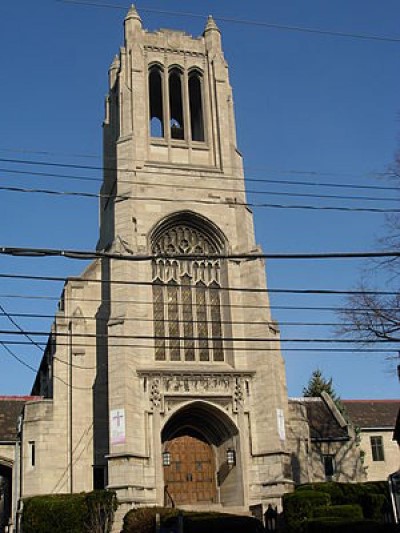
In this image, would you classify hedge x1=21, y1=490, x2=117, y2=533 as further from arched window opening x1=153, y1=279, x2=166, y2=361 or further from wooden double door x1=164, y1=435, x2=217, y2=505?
arched window opening x1=153, y1=279, x2=166, y2=361

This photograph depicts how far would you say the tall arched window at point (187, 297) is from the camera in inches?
1329

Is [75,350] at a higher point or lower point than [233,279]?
lower

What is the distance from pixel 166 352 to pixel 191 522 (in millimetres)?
10066

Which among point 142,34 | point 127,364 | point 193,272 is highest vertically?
point 142,34

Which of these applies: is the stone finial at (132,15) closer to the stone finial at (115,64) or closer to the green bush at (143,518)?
the stone finial at (115,64)

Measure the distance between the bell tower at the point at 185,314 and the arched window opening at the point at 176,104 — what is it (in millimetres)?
748

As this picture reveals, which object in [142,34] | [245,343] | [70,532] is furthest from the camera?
[142,34]

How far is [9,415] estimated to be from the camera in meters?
Result: 38.0

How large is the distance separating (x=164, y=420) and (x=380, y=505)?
9.71 metres

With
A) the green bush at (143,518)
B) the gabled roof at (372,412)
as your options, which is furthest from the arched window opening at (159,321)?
the gabled roof at (372,412)

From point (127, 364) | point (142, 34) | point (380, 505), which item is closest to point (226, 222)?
point (127, 364)

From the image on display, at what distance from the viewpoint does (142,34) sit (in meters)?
40.1

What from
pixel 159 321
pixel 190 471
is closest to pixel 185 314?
pixel 159 321

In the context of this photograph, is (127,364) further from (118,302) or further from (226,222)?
(226,222)
